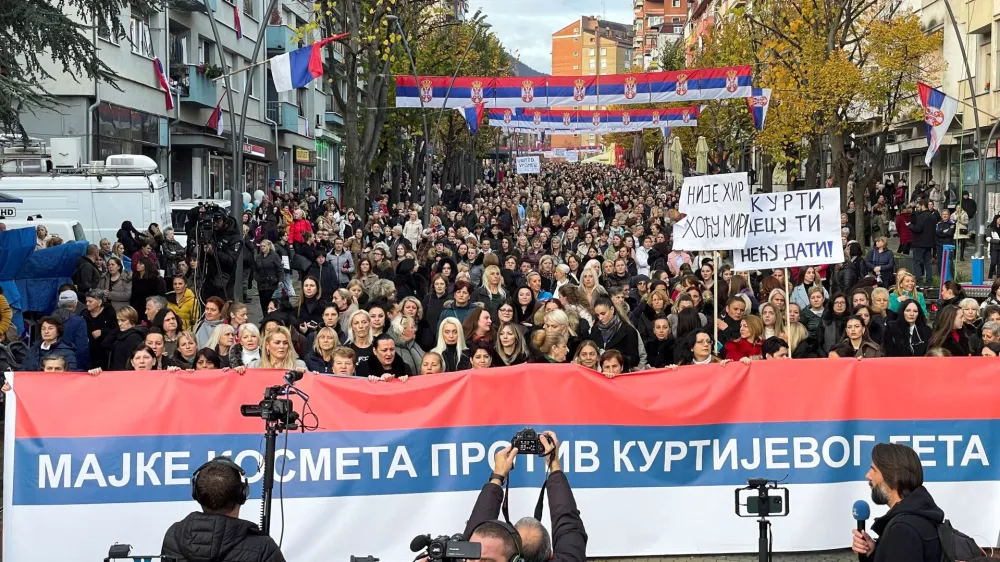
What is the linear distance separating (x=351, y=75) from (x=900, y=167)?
25.8 m

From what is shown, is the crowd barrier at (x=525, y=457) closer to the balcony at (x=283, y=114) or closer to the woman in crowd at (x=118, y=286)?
the woman in crowd at (x=118, y=286)

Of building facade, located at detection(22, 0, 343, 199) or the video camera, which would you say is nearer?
the video camera

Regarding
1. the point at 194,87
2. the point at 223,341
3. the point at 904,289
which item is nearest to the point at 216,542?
the point at 223,341

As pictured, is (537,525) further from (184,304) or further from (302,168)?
(302,168)

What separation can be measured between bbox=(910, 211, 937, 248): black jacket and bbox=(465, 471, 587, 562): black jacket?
63.7 feet

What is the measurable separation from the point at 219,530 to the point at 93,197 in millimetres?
19095

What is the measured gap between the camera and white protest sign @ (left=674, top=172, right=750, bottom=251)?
37.4 ft

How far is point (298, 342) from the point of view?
11352 mm

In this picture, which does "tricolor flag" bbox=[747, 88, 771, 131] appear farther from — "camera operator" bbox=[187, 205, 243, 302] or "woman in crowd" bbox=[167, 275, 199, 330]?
"woman in crowd" bbox=[167, 275, 199, 330]

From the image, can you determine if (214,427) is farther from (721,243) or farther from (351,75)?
(351,75)

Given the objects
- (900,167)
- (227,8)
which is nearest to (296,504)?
(227,8)

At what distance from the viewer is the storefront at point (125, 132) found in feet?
106

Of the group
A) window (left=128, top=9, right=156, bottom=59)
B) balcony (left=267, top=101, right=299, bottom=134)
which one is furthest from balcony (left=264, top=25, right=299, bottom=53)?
window (left=128, top=9, right=156, bottom=59)

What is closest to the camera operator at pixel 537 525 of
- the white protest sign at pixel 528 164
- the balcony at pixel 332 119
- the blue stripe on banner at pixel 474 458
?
the blue stripe on banner at pixel 474 458
